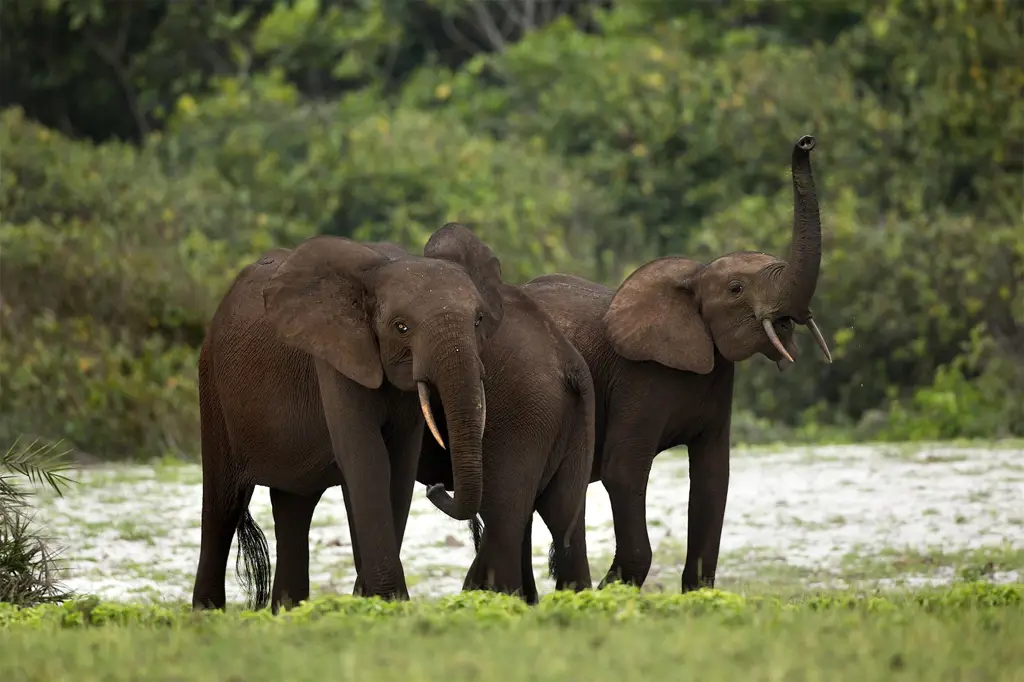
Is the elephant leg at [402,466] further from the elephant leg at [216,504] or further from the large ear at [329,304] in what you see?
the elephant leg at [216,504]

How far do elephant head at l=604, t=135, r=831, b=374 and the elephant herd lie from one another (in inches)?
0.4

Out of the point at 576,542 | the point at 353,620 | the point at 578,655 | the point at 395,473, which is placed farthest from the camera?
the point at 576,542

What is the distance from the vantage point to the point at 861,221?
84.4 feet

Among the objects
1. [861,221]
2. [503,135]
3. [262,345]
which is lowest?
[262,345]

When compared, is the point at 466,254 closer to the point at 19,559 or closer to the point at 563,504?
the point at 563,504

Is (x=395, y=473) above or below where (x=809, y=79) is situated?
below

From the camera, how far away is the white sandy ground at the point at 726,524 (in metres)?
13.7

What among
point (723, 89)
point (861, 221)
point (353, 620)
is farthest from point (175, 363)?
point (353, 620)

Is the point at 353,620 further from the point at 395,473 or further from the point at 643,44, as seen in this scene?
the point at 643,44

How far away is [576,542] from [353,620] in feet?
9.24

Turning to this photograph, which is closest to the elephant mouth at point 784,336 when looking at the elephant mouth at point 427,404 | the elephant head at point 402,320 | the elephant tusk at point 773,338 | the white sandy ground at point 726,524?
the elephant tusk at point 773,338

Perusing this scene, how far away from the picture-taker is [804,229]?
10188mm

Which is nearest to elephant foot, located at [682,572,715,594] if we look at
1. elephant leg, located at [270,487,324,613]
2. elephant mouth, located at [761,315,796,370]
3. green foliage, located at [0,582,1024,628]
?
elephant mouth, located at [761,315,796,370]

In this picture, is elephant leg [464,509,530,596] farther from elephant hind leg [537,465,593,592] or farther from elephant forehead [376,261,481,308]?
elephant forehead [376,261,481,308]
